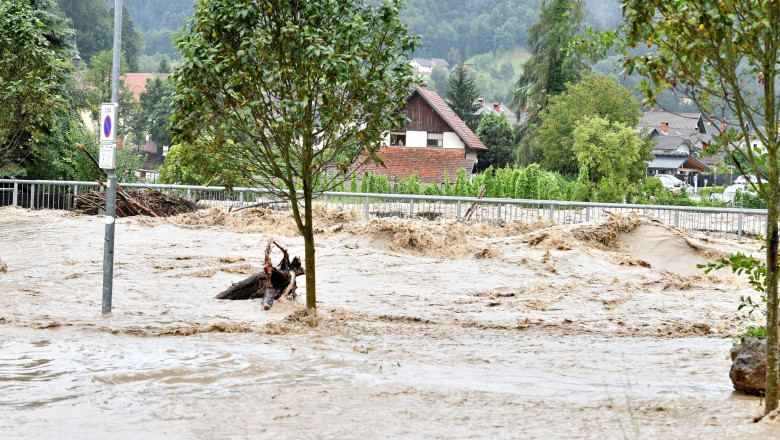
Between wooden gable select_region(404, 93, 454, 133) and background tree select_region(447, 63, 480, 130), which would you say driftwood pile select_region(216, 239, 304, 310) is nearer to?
wooden gable select_region(404, 93, 454, 133)

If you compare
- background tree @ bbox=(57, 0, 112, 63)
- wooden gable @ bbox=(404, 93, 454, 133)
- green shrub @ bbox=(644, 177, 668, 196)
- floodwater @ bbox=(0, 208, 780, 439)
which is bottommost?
floodwater @ bbox=(0, 208, 780, 439)

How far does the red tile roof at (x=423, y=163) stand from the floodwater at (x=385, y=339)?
30.8 meters

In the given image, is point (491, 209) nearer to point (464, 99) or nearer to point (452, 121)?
point (452, 121)

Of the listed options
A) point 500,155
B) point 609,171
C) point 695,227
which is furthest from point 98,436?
point 500,155

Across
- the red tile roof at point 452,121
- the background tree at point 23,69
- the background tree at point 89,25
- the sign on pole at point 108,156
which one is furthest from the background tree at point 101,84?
the sign on pole at point 108,156

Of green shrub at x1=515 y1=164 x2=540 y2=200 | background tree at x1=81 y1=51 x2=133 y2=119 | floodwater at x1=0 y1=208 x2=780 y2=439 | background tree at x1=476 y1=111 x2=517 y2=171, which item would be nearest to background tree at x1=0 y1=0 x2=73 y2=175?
floodwater at x1=0 y1=208 x2=780 y2=439

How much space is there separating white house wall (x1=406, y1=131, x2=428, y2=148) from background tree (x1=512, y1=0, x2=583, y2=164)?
289 inches

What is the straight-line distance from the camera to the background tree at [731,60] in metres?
5.73

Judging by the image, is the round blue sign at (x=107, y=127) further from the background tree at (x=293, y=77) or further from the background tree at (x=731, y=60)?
the background tree at (x=731, y=60)

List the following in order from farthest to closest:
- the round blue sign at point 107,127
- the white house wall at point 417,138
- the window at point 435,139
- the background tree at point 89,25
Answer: the background tree at point 89,25 < the white house wall at point 417,138 < the window at point 435,139 < the round blue sign at point 107,127

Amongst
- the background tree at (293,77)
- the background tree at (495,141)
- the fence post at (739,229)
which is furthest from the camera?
the background tree at (495,141)

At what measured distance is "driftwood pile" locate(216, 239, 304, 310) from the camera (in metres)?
12.4

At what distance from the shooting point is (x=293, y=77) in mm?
10047

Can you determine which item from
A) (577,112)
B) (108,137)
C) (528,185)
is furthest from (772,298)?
(577,112)
